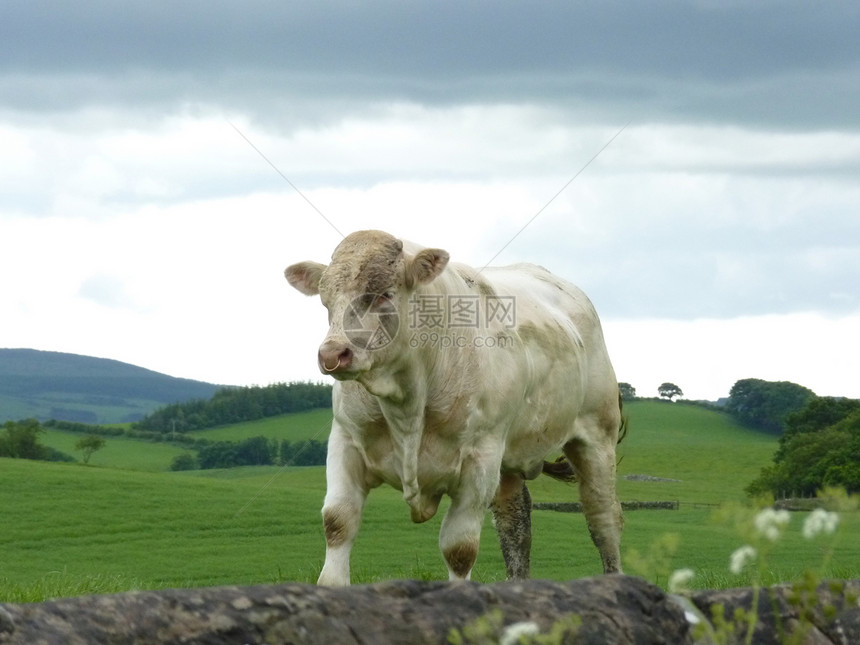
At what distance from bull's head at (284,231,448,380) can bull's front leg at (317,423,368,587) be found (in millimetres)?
807

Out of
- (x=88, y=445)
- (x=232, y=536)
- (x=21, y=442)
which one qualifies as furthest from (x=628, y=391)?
(x=232, y=536)

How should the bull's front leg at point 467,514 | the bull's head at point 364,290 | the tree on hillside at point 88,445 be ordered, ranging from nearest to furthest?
the bull's head at point 364,290 < the bull's front leg at point 467,514 < the tree on hillside at point 88,445

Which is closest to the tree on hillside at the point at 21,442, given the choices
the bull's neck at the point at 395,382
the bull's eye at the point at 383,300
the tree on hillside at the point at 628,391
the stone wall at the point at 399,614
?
the tree on hillside at the point at 628,391

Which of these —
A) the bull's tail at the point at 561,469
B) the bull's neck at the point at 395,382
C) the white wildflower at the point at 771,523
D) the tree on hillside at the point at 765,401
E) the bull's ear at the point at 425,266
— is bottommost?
the white wildflower at the point at 771,523

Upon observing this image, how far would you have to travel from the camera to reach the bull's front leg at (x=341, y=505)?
7641mm

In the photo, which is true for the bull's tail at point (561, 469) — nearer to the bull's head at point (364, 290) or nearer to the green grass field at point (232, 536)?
the green grass field at point (232, 536)

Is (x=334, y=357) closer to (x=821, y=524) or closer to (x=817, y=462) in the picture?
(x=821, y=524)

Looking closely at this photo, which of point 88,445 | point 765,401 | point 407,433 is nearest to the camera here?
point 407,433

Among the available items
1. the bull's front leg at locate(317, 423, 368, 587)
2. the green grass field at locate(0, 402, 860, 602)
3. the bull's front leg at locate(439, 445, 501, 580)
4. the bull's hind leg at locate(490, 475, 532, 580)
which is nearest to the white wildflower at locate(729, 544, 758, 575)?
the bull's front leg at locate(317, 423, 368, 587)

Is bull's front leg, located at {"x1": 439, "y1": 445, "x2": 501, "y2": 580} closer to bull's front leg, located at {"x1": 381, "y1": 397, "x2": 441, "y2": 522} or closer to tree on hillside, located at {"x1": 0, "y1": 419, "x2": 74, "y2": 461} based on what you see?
bull's front leg, located at {"x1": 381, "y1": 397, "x2": 441, "y2": 522}

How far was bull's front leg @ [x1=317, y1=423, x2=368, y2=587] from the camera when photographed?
7641 millimetres

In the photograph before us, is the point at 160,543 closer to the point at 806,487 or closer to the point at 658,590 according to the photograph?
the point at 658,590

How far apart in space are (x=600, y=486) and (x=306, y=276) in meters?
4.13

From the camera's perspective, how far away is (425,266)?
7758 millimetres
